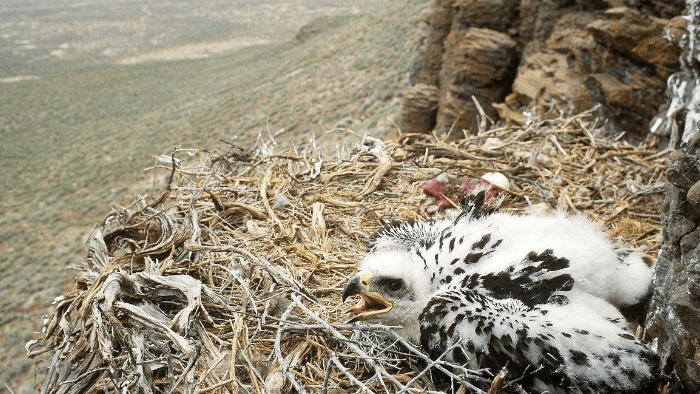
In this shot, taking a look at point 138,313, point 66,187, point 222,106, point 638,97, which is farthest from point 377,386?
point 222,106

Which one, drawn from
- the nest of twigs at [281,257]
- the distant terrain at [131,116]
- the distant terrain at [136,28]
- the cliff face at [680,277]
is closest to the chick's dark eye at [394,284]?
the nest of twigs at [281,257]

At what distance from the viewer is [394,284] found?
2152 millimetres

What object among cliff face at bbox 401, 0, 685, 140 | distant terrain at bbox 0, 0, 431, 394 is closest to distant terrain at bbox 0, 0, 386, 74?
distant terrain at bbox 0, 0, 431, 394

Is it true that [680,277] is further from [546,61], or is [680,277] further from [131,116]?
[131,116]

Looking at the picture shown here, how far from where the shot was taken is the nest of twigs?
196 centimetres

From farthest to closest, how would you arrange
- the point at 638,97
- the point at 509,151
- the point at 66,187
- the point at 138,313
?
1. the point at 66,187
2. the point at 638,97
3. the point at 509,151
4. the point at 138,313

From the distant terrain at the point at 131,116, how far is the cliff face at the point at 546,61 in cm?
187

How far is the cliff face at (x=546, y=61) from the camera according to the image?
4191 millimetres

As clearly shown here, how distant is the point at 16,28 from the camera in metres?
79.6

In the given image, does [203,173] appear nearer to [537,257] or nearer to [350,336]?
[350,336]

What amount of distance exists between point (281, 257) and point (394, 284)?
75 cm

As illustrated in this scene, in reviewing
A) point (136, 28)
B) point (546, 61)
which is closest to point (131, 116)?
point (546, 61)

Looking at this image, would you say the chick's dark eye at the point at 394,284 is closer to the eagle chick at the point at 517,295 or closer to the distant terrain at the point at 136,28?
the eagle chick at the point at 517,295

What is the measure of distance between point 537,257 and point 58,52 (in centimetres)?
6900
